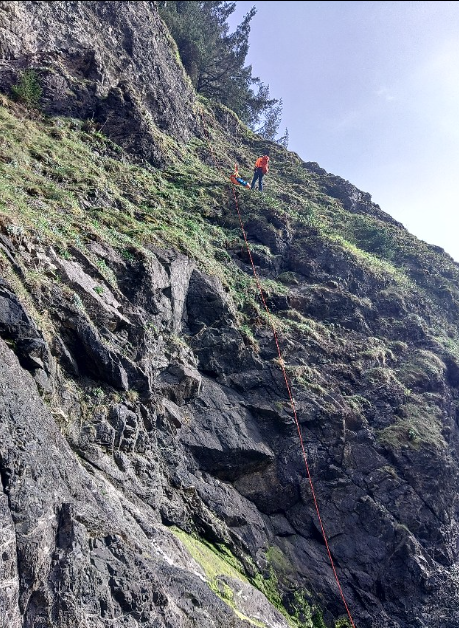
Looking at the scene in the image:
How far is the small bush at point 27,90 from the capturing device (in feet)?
49.9

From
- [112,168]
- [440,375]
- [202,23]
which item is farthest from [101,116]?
[202,23]

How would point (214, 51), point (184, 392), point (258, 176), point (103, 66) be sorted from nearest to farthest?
point (184, 392) < point (103, 66) < point (258, 176) < point (214, 51)

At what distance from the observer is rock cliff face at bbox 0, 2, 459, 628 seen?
5777mm

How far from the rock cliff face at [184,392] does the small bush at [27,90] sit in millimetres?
508

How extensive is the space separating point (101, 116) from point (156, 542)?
14.9 meters

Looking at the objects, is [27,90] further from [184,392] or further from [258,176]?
[184,392]

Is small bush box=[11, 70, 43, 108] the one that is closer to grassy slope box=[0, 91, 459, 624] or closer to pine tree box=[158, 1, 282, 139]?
grassy slope box=[0, 91, 459, 624]

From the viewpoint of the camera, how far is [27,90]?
15281mm

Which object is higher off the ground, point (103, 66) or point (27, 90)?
point (103, 66)

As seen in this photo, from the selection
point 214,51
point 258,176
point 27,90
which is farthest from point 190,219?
point 214,51

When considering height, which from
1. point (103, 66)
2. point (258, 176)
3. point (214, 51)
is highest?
point (214, 51)

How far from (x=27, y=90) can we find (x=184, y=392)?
426 inches

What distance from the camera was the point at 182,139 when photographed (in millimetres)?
22875

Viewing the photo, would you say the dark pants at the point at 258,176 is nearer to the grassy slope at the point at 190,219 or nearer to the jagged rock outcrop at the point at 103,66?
the grassy slope at the point at 190,219
